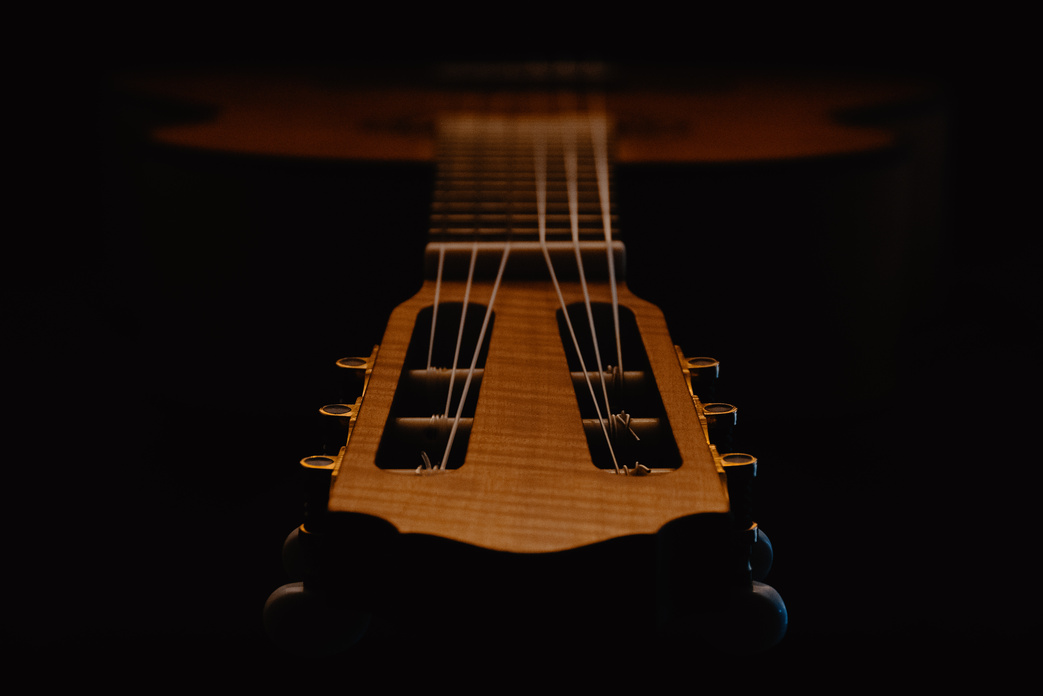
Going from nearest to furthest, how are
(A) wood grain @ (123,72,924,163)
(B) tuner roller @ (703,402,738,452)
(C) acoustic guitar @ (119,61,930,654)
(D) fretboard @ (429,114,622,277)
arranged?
(C) acoustic guitar @ (119,61,930,654)
(B) tuner roller @ (703,402,738,452)
(D) fretboard @ (429,114,622,277)
(A) wood grain @ (123,72,924,163)

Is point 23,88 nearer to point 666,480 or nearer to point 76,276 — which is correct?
point 76,276

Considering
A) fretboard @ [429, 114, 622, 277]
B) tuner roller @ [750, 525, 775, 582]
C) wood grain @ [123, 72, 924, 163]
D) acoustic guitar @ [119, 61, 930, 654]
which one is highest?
wood grain @ [123, 72, 924, 163]

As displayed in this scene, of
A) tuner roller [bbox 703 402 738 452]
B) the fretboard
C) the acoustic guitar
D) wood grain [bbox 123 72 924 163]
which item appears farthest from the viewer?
wood grain [bbox 123 72 924 163]

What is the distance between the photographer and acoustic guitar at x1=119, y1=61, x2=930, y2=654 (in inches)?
18.4

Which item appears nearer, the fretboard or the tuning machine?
the tuning machine

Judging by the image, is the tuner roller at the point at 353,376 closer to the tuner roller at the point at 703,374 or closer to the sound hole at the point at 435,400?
the sound hole at the point at 435,400

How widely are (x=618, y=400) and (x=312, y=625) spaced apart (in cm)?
28

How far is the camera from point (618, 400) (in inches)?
28.0

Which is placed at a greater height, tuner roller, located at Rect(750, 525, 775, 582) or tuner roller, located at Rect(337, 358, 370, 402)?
tuner roller, located at Rect(337, 358, 370, 402)

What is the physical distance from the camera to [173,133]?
1.76 m

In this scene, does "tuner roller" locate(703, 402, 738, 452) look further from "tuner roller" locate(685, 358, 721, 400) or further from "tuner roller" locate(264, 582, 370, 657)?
"tuner roller" locate(264, 582, 370, 657)

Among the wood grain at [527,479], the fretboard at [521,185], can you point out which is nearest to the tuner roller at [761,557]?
the wood grain at [527,479]

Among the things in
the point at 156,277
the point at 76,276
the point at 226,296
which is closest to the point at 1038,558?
the point at 226,296

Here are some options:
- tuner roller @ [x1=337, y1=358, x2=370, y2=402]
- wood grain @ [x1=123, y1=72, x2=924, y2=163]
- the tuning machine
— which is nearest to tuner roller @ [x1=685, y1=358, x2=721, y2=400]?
the tuning machine
